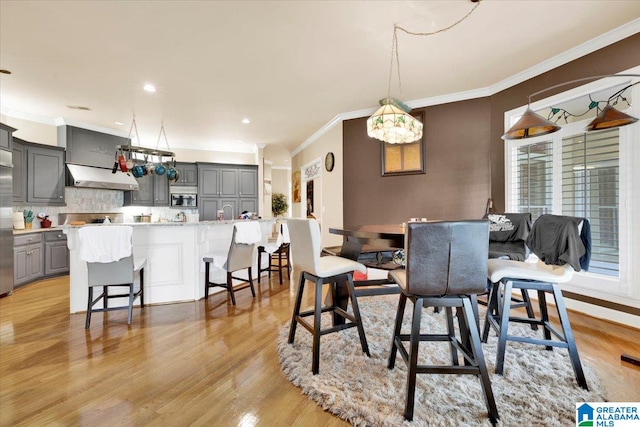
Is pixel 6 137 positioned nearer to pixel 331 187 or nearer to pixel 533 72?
pixel 331 187

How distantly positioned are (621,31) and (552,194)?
1582mm

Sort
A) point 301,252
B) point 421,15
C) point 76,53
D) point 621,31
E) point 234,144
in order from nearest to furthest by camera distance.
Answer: point 301,252 < point 421,15 < point 621,31 < point 76,53 < point 234,144

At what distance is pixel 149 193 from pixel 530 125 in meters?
6.91

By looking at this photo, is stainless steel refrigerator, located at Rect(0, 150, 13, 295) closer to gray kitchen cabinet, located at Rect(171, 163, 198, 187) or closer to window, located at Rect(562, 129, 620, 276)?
gray kitchen cabinet, located at Rect(171, 163, 198, 187)

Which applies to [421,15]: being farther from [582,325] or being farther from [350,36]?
[582,325]

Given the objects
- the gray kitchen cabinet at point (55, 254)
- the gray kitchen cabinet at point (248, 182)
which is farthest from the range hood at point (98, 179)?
the gray kitchen cabinet at point (248, 182)

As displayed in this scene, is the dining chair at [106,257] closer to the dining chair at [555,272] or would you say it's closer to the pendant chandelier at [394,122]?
the pendant chandelier at [394,122]

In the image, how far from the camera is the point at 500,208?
3.89m

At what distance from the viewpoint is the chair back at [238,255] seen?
3.37m

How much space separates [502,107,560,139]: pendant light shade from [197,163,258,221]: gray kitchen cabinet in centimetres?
579

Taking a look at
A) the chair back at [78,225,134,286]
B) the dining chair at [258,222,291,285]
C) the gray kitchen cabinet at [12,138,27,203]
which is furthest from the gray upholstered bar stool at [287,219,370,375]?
the gray kitchen cabinet at [12,138,27,203]

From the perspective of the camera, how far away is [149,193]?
6.62 meters

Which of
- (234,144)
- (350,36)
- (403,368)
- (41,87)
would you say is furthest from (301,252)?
(234,144)

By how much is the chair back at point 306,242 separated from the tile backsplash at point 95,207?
5.14 meters
